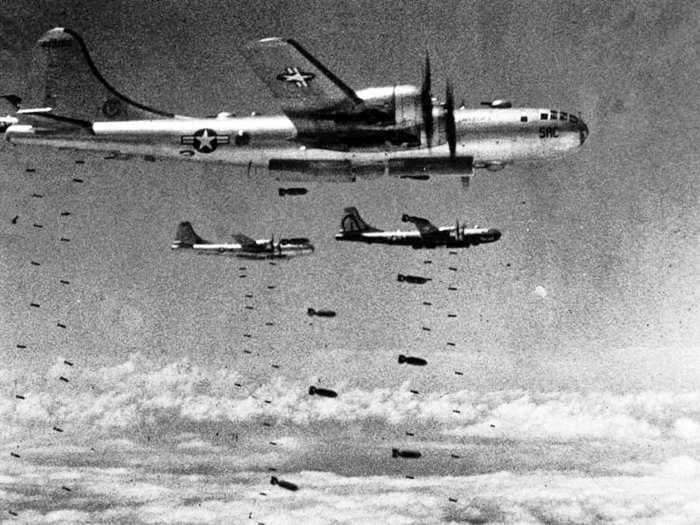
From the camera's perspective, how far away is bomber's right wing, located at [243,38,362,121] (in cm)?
2170

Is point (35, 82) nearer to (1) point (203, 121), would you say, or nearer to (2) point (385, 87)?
(1) point (203, 121)

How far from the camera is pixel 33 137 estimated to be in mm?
28906

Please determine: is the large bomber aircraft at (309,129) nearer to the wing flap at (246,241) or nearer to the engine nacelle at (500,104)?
the engine nacelle at (500,104)

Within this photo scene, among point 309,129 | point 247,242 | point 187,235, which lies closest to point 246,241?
point 247,242

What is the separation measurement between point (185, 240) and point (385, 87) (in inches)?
1264

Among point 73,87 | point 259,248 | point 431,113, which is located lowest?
point 259,248

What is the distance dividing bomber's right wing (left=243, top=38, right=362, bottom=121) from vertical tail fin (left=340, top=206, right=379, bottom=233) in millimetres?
19445

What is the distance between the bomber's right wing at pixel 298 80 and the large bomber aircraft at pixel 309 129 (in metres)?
0.07

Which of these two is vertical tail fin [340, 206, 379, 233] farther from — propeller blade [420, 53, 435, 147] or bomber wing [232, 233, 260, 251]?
propeller blade [420, 53, 435, 147]

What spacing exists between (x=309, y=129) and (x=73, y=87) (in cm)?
1120

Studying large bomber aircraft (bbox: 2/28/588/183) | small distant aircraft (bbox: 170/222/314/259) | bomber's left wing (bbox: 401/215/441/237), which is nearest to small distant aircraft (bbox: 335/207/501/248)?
bomber's left wing (bbox: 401/215/441/237)

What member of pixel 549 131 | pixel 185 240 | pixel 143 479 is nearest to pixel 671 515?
pixel 143 479

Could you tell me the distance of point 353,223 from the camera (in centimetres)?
4503

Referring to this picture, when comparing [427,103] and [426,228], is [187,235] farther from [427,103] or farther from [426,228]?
[427,103]
